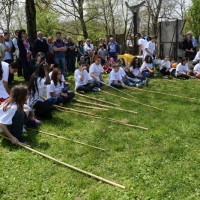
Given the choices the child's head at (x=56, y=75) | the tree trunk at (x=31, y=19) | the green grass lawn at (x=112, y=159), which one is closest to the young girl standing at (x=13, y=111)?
the green grass lawn at (x=112, y=159)

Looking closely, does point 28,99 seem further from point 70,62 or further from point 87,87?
point 70,62

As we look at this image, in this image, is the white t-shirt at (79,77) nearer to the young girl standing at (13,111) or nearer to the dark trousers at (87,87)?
the dark trousers at (87,87)

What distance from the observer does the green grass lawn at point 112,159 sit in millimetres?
3373

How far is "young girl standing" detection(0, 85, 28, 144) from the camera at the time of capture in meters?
4.43

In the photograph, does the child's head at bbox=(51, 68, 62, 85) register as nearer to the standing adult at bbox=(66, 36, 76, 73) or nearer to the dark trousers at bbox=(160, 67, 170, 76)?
the standing adult at bbox=(66, 36, 76, 73)

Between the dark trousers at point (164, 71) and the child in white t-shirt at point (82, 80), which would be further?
Result: the dark trousers at point (164, 71)

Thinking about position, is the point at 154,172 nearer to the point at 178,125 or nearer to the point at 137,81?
the point at 178,125

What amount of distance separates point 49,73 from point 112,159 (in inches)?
158

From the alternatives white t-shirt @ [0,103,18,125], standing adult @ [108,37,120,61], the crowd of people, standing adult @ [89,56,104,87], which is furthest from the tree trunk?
white t-shirt @ [0,103,18,125]

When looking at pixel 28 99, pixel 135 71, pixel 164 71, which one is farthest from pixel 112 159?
pixel 164 71

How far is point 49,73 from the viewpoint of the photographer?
7.39 m

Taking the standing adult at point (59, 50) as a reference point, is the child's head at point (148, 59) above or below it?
below

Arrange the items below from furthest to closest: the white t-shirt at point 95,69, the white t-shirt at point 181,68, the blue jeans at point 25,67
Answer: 1. the white t-shirt at point 181,68
2. the blue jeans at point 25,67
3. the white t-shirt at point 95,69

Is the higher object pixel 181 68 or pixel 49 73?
pixel 49 73
